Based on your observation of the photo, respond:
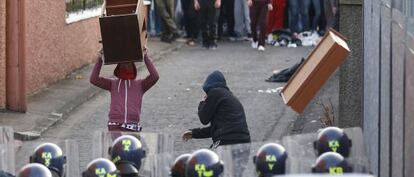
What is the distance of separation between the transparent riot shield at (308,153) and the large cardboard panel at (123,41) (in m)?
3.44

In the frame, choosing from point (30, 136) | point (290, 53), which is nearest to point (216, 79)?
point (30, 136)

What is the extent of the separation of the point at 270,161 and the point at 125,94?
3910 millimetres

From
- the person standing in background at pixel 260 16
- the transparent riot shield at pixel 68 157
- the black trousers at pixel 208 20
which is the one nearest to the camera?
the transparent riot shield at pixel 68 157

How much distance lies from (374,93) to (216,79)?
1.43m

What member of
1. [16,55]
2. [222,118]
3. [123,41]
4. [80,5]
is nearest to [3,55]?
[16,55]

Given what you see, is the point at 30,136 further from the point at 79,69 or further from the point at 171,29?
the point at 171,29

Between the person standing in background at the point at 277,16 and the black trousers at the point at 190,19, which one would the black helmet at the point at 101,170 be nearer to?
the black trousers at the point at 190,19

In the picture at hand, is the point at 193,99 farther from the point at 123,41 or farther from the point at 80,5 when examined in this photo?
the point at 123,41

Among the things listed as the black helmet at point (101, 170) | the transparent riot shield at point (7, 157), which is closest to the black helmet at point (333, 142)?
the black helmet at point (101, 170)

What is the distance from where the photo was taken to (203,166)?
669 centimetres

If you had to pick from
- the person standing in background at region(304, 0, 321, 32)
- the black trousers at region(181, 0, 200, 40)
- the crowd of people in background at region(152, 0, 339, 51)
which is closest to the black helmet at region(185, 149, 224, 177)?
the crowd of people in background at region(152, 0, 339, 51)

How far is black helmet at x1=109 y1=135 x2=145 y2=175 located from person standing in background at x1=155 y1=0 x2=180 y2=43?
50.4 ft

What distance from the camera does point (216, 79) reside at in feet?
33.4

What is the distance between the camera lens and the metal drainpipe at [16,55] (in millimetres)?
14789
